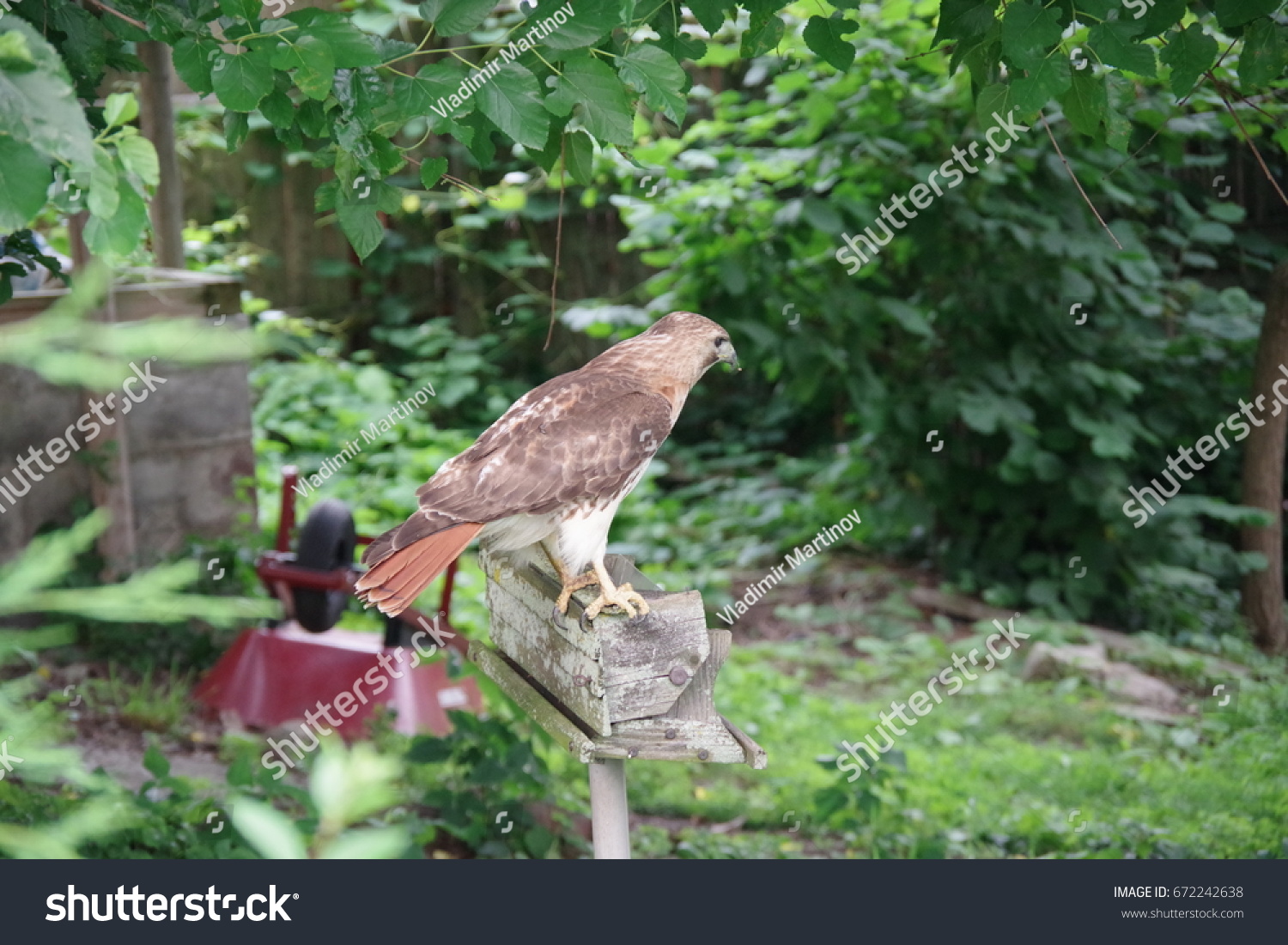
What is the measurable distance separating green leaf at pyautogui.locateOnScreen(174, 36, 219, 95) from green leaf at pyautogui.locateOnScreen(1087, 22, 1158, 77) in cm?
144

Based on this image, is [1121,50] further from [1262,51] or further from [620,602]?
[620,602]

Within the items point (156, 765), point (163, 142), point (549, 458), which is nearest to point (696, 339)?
point (549, 458)

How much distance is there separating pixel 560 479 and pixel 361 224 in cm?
55

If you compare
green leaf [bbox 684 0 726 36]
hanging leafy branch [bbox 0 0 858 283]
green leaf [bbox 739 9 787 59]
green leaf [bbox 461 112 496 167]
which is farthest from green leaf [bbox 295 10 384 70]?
green leaf [bbox 739 9 787 59]

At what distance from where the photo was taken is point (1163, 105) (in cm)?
477

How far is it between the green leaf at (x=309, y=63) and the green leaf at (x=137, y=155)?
376 mm

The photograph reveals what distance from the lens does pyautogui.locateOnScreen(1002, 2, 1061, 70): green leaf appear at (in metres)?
2.09

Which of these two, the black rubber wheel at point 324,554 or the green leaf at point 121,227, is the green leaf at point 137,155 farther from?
the black rubber wheel at point 324,554

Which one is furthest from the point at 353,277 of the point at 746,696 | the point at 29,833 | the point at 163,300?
the point at 29,833

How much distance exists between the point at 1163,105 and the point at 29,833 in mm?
4720

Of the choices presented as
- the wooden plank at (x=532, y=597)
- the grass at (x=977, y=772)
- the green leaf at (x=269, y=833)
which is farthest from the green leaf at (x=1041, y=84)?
the grass at (x=977, y=772)

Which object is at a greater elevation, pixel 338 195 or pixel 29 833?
pixel 338 195

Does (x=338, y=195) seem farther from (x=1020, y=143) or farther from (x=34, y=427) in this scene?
(x=1020, y=143)

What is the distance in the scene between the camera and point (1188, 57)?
223 cm
